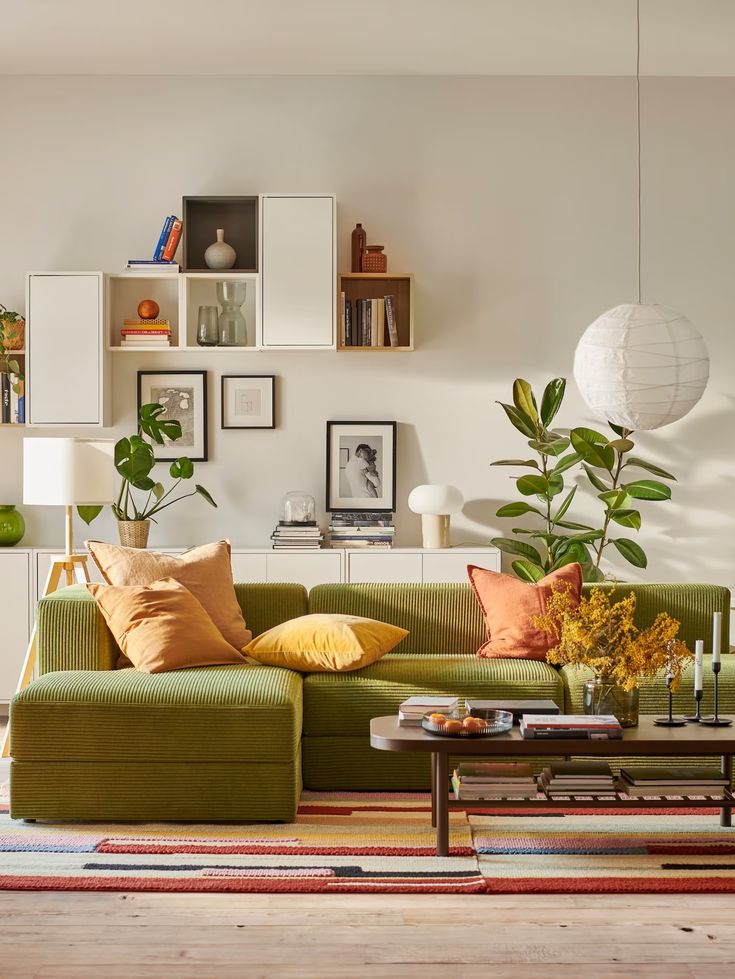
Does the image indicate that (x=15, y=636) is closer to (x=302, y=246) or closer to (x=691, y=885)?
(x=302, y=246)

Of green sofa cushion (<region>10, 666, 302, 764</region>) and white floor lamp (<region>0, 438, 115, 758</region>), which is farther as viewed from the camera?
white floor lamp (<region>0, 438, 115, 758</region>)

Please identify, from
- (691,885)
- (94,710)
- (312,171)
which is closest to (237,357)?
(312,171)

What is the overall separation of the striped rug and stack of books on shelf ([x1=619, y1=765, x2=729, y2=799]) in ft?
0.52

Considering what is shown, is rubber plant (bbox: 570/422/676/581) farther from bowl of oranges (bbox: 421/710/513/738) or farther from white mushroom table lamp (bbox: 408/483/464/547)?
bowl of oranges (bbox: 421/710/513/738)

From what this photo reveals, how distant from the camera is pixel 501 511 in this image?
557cm

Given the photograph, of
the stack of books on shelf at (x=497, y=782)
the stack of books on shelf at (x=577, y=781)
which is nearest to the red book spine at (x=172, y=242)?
the stack of books on shelf at (x=497, y=782)

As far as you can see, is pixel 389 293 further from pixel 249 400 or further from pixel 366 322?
pixel 249 400

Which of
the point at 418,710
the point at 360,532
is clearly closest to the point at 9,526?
the point at 360,532

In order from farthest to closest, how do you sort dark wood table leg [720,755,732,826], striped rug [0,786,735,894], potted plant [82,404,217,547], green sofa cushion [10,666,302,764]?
potted plant [82,404,217,547], green sofa cushion [10,666,302,764], dark wood table leg [720,755,732,826], striped rug [0,786,735,894]

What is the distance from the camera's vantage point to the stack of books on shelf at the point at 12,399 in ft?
18.4

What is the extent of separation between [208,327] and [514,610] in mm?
2353

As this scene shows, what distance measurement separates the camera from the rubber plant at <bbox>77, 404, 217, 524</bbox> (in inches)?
210

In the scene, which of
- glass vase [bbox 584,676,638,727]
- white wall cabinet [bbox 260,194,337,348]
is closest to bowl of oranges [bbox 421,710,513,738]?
glass vase [bbox 584,676,638,727]

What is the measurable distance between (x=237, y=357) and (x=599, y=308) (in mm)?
1901
